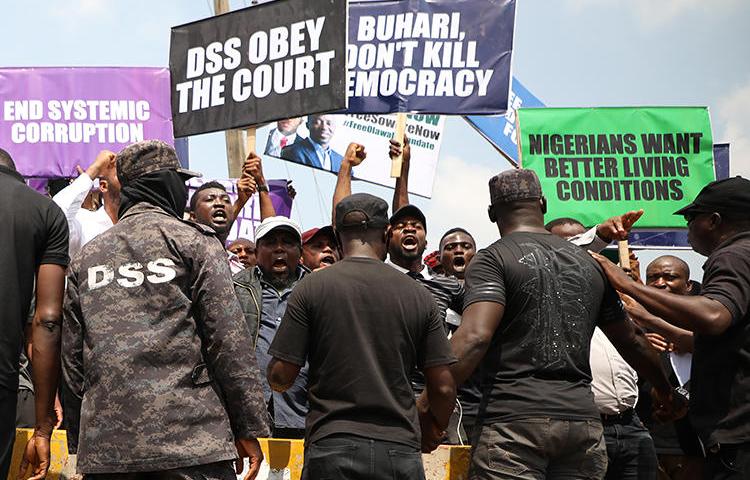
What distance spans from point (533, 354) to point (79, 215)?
304cm

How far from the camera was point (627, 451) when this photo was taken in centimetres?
540

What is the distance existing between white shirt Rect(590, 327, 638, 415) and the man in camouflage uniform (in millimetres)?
2334

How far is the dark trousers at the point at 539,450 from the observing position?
403cm

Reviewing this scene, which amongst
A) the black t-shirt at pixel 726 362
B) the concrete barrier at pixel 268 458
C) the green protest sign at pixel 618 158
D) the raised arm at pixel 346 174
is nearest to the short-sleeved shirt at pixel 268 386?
the concrete barrier at pixel 268 458

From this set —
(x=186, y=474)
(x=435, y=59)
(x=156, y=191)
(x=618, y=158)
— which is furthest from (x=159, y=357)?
(x=618, y=158)

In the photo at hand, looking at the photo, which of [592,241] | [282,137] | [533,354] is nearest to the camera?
[533,354]

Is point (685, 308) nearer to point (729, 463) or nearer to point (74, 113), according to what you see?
point (729, 463)

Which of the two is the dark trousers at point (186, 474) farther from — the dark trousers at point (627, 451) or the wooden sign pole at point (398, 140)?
the wooden sign pole at point (398, 140)

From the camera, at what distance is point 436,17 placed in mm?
8031

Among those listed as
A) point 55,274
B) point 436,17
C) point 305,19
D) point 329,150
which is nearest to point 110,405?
point 55,274

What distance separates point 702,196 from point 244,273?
8.72 feet

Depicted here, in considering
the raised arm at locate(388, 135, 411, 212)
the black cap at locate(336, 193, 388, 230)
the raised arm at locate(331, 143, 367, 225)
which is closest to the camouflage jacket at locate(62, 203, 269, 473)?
the black cap at locate(336, 193, 388, 230)

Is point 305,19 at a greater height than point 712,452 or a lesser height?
greater

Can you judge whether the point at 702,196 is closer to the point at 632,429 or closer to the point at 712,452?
the point at 712,452
